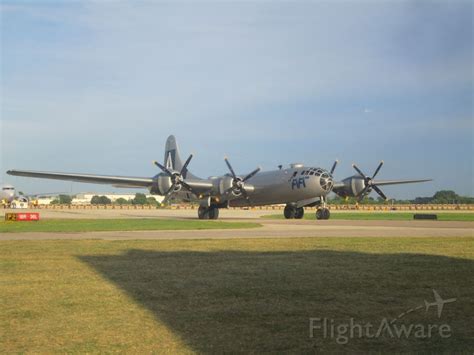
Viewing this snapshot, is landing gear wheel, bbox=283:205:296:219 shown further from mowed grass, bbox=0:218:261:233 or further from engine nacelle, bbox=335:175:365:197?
mowed grass, bbox=0:218:261:233

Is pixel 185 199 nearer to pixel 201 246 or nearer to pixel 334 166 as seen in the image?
pixel 334 166

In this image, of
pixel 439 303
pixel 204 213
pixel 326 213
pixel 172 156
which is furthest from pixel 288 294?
pixel 172 156

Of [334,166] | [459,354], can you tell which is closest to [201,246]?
[459,354]

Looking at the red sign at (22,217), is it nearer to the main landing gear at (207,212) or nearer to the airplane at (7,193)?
the main landing gear at (207,212)

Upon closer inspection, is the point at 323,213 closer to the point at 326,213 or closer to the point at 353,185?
the point at 326,213

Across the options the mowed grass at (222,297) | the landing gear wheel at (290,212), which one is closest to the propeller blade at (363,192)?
the landing gear wheel at (290,212)

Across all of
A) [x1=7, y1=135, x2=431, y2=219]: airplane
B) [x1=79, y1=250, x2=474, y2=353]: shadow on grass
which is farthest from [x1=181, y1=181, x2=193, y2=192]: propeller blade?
[x1=79, y1=250, x2=474, y2=353]: shadow on grass

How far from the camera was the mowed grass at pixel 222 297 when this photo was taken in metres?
7.41

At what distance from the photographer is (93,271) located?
46.0 feet

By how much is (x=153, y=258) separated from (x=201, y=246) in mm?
3986

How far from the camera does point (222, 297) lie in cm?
1046

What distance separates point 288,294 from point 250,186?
4043 cm

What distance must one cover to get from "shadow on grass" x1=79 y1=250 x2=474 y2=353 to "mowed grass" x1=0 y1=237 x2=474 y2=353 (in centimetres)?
2

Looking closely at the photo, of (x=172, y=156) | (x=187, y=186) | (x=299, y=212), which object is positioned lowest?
(x=299, y=212)
